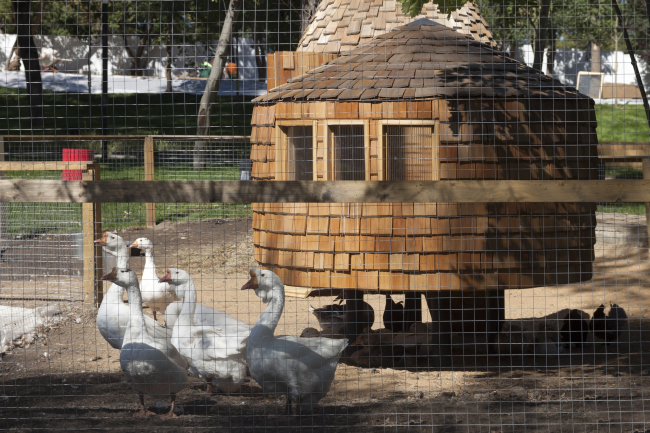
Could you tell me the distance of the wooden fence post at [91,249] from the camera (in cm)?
923

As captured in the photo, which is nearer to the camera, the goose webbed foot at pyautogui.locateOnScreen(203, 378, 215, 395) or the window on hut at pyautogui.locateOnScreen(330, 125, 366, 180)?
the goose webbed foot at pyautogui.locateOnScreen(203, 378, 215, 395)

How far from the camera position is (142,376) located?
528cm

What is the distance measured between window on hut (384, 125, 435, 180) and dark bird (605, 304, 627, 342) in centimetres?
328

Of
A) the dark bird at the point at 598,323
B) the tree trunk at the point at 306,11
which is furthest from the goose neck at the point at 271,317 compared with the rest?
the tree trunk at the point at 306,11

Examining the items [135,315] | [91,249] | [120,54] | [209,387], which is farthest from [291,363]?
[120,54]

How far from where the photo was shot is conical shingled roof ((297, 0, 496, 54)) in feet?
30.6

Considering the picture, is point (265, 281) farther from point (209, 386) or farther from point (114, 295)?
point (114, 295)

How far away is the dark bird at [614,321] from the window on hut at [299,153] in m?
4.23

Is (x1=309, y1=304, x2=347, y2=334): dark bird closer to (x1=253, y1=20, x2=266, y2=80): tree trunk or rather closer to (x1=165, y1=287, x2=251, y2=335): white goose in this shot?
(x1=165, y1=287, x2=251, y2=335): white goose

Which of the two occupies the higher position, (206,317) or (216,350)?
(206,317)

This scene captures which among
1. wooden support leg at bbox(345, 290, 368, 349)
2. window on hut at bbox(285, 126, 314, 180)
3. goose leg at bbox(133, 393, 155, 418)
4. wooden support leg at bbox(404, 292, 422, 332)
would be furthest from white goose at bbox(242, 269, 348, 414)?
wooden support leg at bbox(404, 292, 422, 332)

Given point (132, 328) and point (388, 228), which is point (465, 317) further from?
point (132, 328)

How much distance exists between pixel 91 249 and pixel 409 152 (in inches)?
203

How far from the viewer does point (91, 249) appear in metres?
9.27
